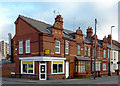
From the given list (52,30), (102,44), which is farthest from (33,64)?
(102,44)

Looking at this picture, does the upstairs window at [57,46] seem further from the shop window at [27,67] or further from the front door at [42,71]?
the shop window at [27,67]

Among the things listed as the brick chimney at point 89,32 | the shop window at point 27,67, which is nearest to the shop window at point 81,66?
the brick chimney at point 89,32

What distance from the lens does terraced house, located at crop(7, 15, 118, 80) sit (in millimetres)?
23984

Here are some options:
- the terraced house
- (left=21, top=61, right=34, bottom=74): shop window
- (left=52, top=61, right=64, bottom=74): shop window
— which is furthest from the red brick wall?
(left=52, top=61, right=64, bottom=74): shop window

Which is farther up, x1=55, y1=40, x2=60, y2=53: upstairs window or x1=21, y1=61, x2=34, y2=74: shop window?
x1=55, y1=40, x2=60, y2=53: upstairs window

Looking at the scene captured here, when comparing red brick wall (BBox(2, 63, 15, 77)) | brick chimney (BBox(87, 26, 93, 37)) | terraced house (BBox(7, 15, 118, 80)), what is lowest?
red brick wall (BBox(2, 63, 15, 77))

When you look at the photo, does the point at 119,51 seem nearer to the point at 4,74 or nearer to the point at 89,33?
the point at 89,33

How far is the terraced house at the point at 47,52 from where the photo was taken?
24.0m

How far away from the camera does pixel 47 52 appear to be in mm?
24000

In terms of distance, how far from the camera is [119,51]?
148 ft

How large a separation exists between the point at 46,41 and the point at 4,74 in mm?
10767

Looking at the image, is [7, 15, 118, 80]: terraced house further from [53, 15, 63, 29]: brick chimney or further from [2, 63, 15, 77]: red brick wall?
[2, 63, 15, 77]: red brick wall

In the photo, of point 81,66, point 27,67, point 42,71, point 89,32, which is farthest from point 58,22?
point 89,32

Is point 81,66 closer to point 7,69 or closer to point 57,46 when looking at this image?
point 57,46
